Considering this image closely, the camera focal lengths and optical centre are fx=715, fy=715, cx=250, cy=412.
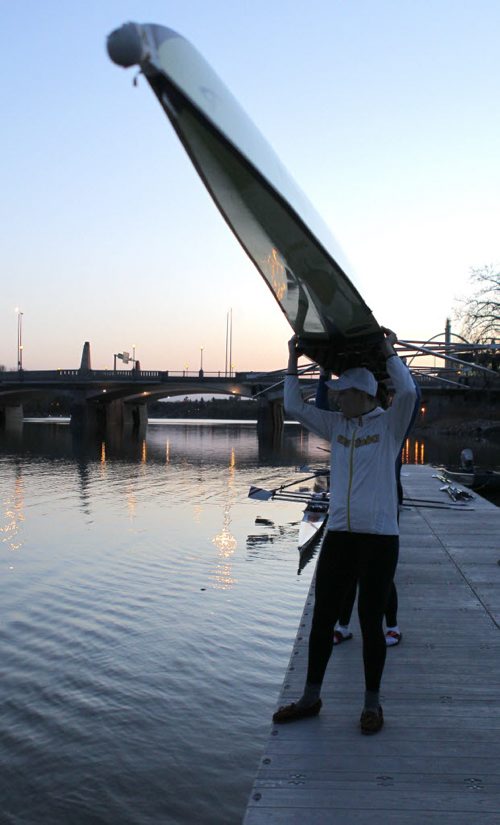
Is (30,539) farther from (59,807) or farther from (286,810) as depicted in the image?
(286,810)

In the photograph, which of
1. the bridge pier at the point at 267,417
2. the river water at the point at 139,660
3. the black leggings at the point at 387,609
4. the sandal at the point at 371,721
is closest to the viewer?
the sandal at the point at 371,721

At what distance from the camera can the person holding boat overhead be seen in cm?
450

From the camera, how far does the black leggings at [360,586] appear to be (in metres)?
4.50

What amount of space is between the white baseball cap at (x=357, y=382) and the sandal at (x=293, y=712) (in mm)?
2173

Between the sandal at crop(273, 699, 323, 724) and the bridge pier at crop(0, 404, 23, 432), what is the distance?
303 ft

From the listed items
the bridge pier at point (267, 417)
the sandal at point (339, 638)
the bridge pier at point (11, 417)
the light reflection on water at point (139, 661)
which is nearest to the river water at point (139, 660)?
the light reflection on water at point (139, 661)

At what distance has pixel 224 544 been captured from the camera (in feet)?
55.7

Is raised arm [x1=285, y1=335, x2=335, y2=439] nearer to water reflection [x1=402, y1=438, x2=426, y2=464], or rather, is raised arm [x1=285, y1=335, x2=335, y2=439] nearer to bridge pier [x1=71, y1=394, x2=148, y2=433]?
water reflection [x1=402, y1=438, x2=426, y2=464]

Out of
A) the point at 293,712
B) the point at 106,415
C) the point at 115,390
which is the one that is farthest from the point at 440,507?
the point at 106,415

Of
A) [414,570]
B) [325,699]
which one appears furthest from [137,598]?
[325,699]

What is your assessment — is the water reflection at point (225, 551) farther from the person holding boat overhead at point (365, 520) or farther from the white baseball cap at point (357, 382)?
the white baseball cap at point (357, 382)

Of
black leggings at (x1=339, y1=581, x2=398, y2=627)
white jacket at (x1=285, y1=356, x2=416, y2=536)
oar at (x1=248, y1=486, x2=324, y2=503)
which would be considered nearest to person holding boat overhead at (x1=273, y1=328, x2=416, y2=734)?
white jacket at (x1=285, y1=356, x2=416, y2=536)

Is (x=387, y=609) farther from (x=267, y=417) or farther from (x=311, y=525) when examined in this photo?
(x=267, y=417)

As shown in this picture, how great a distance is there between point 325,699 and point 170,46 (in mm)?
4436
